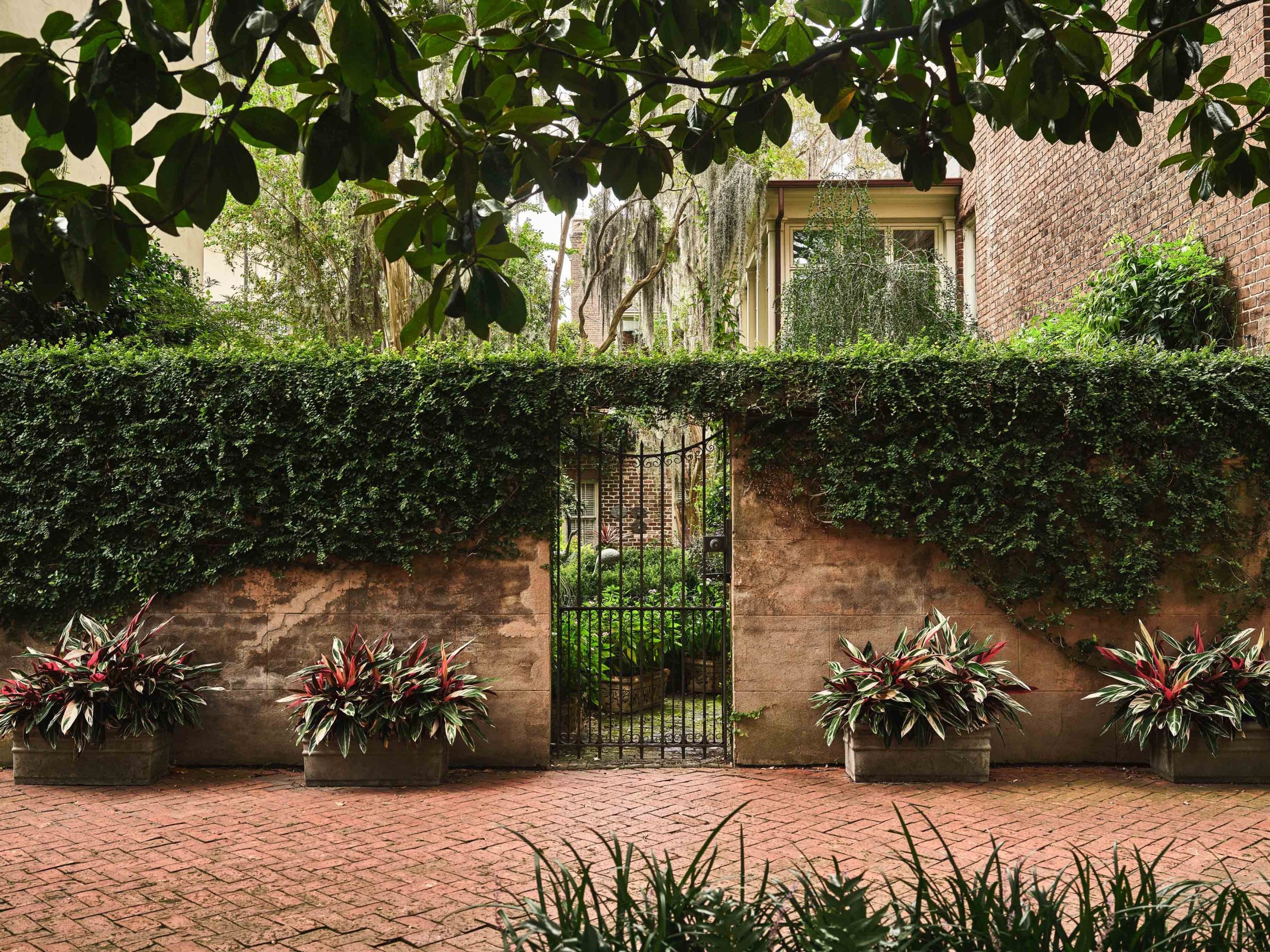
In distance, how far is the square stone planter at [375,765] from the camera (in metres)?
6.62

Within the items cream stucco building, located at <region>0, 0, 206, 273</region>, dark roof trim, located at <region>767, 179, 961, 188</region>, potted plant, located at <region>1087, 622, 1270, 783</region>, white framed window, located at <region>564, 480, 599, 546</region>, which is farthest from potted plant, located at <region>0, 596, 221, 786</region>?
dark roof trim, located at <region>767, 179, 961, 188</region>

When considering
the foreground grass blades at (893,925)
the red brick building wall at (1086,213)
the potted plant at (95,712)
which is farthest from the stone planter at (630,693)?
the foreground grass blades at (893,925)

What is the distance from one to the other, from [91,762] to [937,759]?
5686mm

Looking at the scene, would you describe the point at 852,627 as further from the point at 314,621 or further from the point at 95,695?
the point at 95,695

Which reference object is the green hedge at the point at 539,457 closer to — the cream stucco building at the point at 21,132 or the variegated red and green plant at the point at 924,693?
the variegated red and green plant at the point at 924,693

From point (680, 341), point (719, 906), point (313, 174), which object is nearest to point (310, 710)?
point (719, 906)

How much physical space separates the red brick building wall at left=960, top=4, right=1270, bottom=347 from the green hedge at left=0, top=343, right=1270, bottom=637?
5.33ft

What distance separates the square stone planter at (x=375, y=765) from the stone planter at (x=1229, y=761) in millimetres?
4978

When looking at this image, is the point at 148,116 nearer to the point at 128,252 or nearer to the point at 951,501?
the point at 951,501

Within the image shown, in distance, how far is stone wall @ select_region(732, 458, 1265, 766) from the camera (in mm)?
7223

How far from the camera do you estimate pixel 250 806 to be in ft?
20.3

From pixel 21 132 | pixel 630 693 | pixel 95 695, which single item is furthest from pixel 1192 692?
pixel 21 132

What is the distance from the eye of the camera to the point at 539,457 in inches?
287

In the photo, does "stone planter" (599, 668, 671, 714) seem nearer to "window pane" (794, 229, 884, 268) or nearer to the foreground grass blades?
"window pane" (794, 229, 884, 268)
